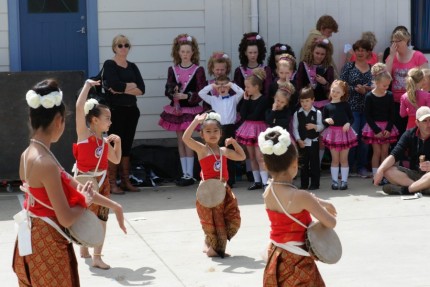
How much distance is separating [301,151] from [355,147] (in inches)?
56.2

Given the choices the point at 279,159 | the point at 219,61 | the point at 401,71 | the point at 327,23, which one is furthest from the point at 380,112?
the point at 279,159

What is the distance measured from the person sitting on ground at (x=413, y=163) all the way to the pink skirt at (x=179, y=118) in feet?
8.20

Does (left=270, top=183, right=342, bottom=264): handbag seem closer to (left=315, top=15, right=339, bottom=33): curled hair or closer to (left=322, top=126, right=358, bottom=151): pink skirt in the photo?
(left=322, top=126, right=358, bottom=151): pink skirt

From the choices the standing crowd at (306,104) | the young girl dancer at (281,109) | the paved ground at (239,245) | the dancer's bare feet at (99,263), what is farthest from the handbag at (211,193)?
the young girl dancer at (281,109)

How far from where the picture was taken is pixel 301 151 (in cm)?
1067

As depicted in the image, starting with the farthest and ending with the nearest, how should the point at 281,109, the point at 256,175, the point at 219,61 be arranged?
the point at 219,61
the point at 256,175
the point at 281,109

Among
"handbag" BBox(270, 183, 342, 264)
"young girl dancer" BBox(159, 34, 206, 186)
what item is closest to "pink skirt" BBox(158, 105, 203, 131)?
"young girl dancer" BBox(159, 34, 206, 186)

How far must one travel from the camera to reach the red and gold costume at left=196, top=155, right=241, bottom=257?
7461 mm

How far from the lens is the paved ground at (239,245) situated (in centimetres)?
682

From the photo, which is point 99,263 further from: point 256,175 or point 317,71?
point 317,71

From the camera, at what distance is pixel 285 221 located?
505cm

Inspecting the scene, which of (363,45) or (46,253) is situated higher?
(363,45)

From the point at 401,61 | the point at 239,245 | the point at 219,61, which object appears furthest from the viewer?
the point at 401,61

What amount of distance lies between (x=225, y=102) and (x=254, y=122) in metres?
0.47
